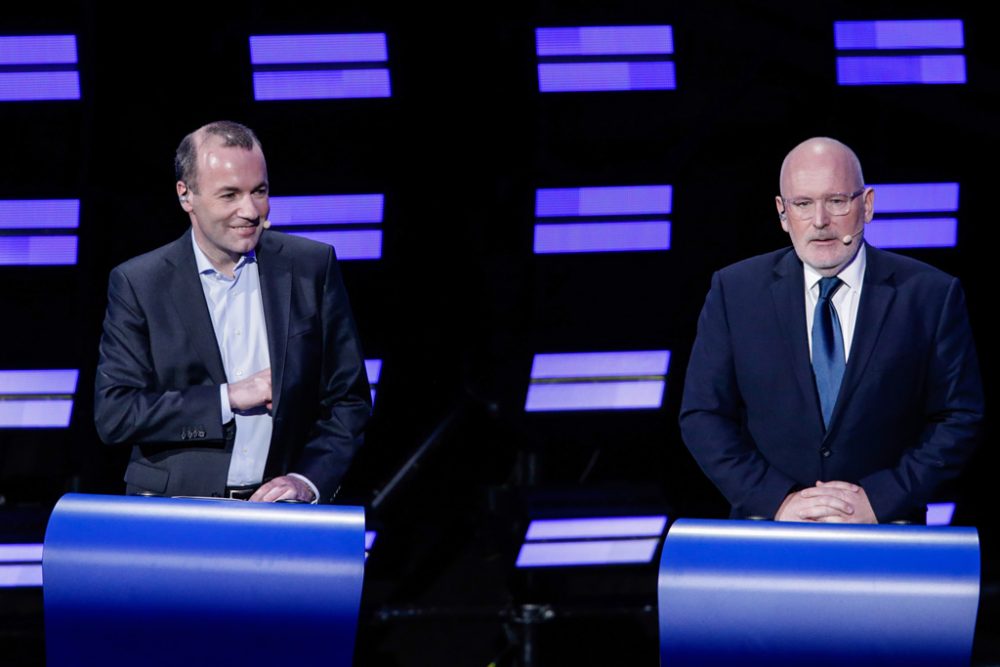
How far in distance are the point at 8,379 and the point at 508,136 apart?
6.30ft

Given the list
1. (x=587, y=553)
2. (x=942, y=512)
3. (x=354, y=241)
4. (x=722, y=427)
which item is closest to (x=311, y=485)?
(x=722, y=427)

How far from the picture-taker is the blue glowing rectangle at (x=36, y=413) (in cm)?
527

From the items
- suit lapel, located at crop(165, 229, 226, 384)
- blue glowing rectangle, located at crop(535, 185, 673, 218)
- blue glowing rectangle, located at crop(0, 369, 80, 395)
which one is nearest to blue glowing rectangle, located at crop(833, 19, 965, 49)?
blue glowing rectangle, located at crop(535, 185, 673, 218)

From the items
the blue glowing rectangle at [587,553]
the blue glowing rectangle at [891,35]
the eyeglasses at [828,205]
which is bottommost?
the blue glowing rectangle at [587,553]

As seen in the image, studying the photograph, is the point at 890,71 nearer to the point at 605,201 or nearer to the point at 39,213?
the point at 605,201

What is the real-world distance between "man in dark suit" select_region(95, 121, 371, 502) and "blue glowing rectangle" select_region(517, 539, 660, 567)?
8.10ft

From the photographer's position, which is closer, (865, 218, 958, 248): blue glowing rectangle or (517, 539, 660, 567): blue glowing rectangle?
(517, 539, 660, 567): blue glowing rectangle

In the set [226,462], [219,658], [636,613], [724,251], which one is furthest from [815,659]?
[724,251]

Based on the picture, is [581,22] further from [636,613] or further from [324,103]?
[636,613]

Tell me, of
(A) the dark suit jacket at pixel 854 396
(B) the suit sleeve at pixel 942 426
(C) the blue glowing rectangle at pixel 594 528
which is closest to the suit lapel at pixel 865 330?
(A) the dark suit jacket at pixel 854 396

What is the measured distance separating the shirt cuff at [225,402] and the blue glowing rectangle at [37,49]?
2661mm

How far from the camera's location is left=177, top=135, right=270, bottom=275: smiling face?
9.07ft

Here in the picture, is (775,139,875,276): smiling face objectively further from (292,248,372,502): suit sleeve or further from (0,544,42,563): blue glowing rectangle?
(0,544,42,563): blue glowing rectangle

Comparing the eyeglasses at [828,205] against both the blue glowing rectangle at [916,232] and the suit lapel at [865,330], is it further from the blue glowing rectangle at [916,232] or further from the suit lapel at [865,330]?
the blue glowing rectangle at [916,232]
